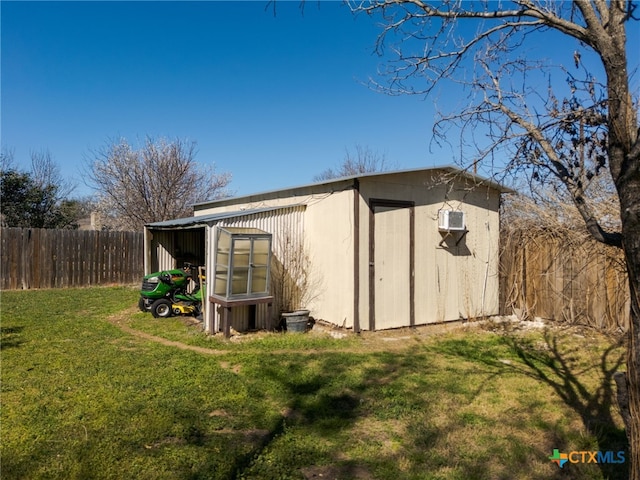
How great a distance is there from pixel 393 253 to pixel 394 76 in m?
4.55

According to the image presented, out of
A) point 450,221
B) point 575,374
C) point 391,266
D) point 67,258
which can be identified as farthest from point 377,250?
point 67,258

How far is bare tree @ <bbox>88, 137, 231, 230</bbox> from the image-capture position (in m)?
16.2

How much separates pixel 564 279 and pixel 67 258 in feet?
45.0

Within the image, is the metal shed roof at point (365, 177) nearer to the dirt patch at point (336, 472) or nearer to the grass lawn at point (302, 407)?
the grass lawn at point (302, 407)

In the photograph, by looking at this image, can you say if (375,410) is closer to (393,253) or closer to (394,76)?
(394,76)

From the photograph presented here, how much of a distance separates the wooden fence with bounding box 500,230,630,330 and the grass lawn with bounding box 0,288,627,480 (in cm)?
99

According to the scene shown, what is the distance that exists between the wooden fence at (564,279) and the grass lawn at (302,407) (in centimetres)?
99

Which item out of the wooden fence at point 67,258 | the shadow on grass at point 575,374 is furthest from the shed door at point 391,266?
the wooden fence at point 67,258

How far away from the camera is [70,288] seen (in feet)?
42.0

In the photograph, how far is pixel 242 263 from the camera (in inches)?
270

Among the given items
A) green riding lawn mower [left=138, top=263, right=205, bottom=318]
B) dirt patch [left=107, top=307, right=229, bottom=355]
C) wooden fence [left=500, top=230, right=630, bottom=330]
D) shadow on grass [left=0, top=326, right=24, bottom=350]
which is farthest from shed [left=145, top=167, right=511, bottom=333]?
shadow on grass [left=0, top=326, right=24, bottom=350]

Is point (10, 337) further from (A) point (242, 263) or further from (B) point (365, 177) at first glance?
(B) point (365, 177)

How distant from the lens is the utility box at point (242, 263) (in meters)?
6.73

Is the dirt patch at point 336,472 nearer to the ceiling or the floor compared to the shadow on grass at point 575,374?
nearer to the floor
